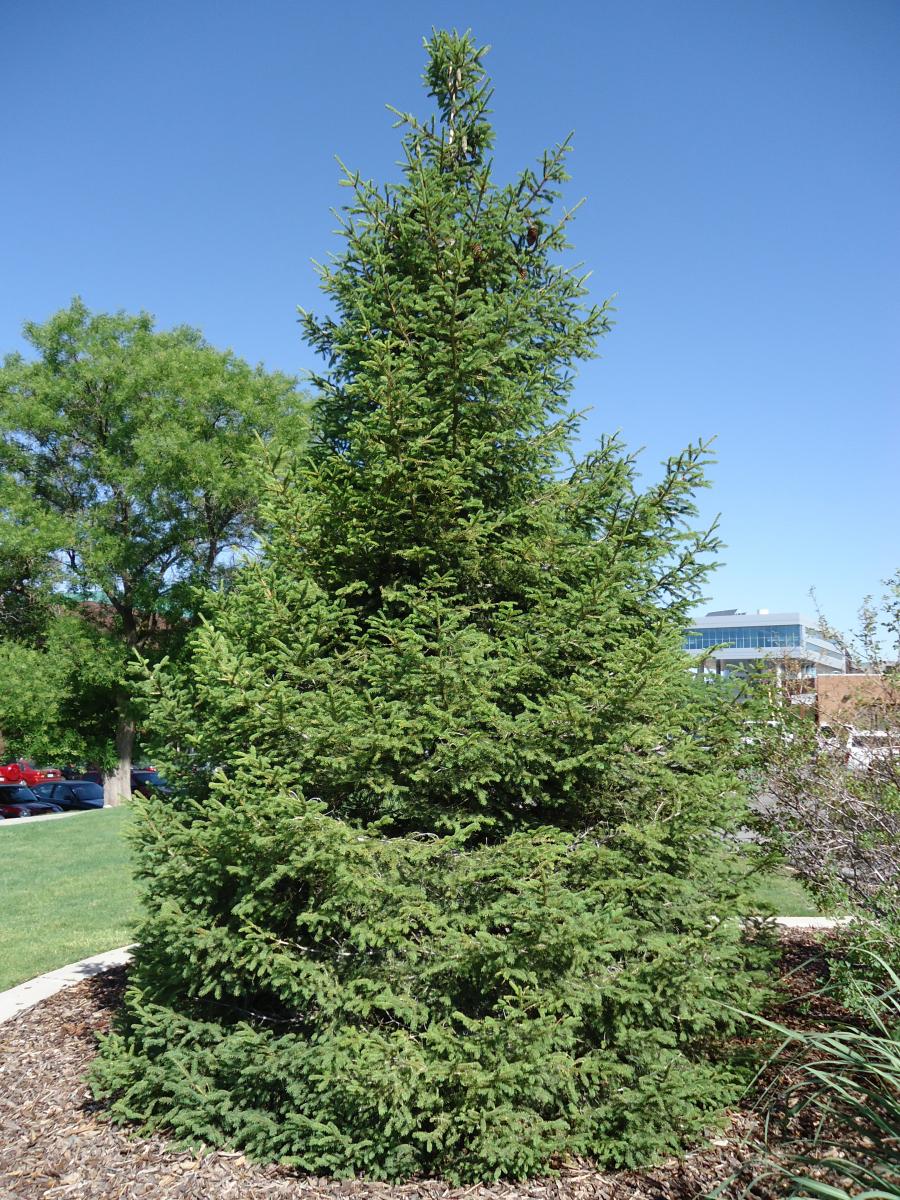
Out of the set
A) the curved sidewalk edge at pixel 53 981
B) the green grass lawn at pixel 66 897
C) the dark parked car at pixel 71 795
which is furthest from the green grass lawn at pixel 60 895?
the dark parked car at pixel 71 795

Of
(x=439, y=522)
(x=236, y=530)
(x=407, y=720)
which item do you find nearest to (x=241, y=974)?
(x=407, y=720)

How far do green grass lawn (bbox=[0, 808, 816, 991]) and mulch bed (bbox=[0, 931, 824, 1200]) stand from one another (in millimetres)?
1038

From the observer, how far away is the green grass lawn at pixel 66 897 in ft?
27.5

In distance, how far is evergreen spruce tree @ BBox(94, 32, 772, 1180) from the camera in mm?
3982

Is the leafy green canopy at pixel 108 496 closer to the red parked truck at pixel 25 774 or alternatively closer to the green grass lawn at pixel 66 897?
the green grass lawn at pixel 66 897

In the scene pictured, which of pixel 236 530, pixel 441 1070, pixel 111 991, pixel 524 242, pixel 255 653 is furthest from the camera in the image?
pixel 236 530

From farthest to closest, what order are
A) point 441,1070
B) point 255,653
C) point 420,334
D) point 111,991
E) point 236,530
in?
1. point 236,530
2. point 111,991
3. point 420,334
4. point 255,653
5. point 441,1070

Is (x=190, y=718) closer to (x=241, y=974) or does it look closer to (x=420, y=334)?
(x=241, y=974)

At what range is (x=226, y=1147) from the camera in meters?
4.26

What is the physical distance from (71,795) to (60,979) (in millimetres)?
24132

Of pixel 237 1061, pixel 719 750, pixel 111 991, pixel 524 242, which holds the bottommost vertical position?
pixel 111 991

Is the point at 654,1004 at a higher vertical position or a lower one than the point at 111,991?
higher

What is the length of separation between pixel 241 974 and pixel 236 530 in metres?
22.6

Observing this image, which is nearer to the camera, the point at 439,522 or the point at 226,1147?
the point at 226,1147
